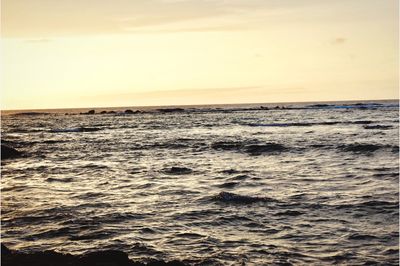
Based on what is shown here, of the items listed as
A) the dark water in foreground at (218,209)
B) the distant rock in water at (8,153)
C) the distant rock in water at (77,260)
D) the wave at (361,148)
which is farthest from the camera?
the distant rock in water at (8,153)

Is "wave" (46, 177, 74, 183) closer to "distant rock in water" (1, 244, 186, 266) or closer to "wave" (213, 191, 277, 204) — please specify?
"wave" (213, 191, 277, 204)

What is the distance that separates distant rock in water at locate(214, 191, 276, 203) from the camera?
44.1ft

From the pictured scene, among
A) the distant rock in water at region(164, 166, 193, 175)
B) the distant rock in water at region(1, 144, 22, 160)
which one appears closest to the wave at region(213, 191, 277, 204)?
the distant rock in water at region(164, 166, 193, 175)

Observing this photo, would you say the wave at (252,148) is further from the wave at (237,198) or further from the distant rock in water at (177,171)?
the wave at (237,198)

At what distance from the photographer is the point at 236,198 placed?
543 inches

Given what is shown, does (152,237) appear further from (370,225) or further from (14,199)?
(14,199)

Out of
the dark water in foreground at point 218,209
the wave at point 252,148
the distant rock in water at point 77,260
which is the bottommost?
the dark water in foreground at point 218,209

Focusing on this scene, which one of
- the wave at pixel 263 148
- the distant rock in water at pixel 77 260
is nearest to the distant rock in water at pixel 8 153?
the wave at pixel 263 148

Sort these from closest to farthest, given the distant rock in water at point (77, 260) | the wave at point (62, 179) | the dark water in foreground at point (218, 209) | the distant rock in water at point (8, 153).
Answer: the distant rock in water at point (77, 260) → the dark water in foreground at point (218, 209) → the wave at point (62, 179) → the distant rock in water at point (8, 153)

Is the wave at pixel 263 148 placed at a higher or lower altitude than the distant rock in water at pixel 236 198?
higher

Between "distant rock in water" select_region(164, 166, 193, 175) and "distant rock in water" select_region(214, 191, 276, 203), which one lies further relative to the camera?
"distant rock in water" select_region(164, 166, 193, 175)

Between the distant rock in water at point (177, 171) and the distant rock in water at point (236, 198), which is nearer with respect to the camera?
the distant rock in water at point (236, 198)

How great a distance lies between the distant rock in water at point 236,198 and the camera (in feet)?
44.1

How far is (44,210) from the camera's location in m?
12.9
